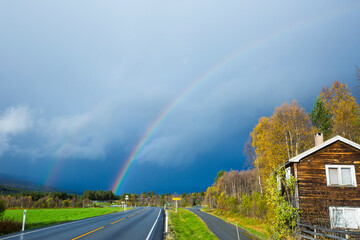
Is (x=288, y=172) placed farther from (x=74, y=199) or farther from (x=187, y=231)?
(x=74, y=199)

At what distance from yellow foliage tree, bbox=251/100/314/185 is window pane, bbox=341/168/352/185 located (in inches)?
467

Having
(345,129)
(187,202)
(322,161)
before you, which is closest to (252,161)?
(345,129)

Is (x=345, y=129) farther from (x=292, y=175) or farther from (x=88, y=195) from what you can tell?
(x=88, y=195)

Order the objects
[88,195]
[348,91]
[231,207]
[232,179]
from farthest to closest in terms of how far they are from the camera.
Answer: [88,195], [232,179], [231,207], [348,91]

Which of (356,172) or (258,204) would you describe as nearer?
(356,172)

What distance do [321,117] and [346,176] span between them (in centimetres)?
2090

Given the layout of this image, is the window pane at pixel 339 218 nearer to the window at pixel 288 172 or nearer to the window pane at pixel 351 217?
the window pane at pixel 351 217

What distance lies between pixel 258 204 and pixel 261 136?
376 inches

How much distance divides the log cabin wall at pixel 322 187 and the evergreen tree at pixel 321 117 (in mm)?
18665

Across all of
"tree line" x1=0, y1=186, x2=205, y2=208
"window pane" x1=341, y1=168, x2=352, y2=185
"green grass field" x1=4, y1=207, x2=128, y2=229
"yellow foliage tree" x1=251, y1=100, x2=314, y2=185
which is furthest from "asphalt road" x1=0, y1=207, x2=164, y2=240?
"yellow foliage tree" x1=251, y1=100, x2=314, y2=185

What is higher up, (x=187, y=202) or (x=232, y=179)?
(x=232, y=179)

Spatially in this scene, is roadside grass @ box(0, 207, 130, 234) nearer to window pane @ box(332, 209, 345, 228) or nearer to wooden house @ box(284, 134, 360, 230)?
wooden house @ box(284, 134, 360, 230)

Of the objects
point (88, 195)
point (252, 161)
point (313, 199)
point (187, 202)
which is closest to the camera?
point (313, 199)

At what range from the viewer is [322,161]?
65.6ft
